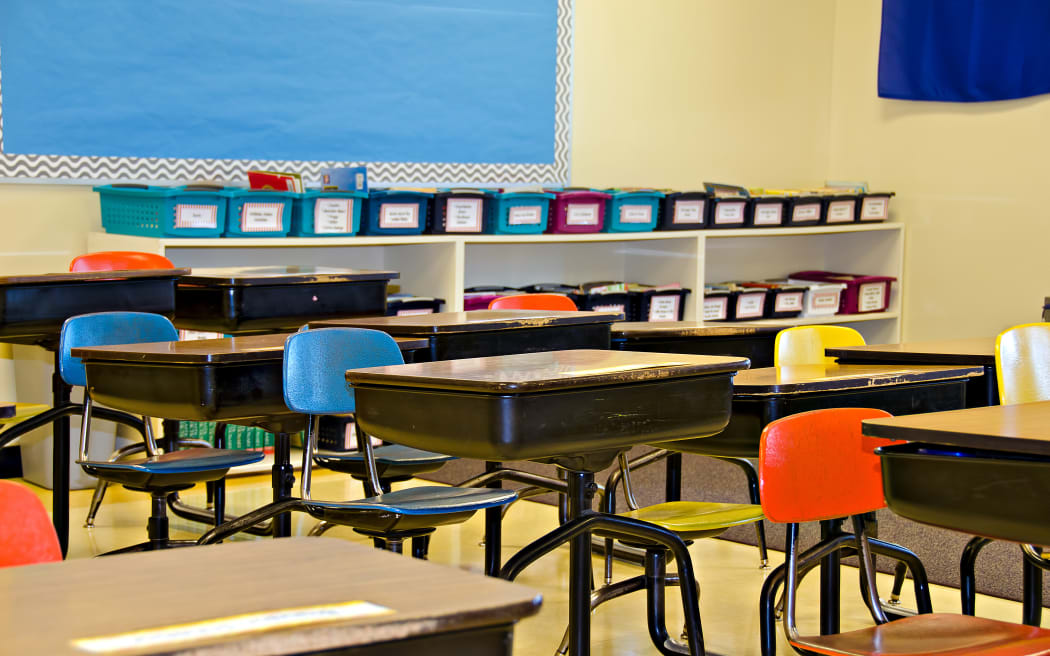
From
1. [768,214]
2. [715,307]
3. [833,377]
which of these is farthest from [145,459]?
[768,214]

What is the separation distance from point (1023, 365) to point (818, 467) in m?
0.95

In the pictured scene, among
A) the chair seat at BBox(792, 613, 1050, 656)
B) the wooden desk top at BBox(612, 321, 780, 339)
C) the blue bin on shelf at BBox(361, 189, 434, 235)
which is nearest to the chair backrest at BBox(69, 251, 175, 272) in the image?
the blue bin on shelf at BBox(361, 189, 434, 235)

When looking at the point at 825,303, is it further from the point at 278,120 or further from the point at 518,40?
the point at 278,120

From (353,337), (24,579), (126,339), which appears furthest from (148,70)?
(24,579)

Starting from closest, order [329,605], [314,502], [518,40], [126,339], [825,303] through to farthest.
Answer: [329,605], [314,502], [126,339], [518,40], [825,303]

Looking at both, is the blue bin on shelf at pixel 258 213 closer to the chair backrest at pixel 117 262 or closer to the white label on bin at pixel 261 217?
the white label on bin at pixel 261 217

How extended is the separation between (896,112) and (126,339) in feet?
14.9

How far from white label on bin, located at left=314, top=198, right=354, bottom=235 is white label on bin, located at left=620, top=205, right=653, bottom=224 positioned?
4.24 ft

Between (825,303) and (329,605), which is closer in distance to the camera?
(329,605)

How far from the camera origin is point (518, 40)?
541 centimetres

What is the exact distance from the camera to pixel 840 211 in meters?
6.00

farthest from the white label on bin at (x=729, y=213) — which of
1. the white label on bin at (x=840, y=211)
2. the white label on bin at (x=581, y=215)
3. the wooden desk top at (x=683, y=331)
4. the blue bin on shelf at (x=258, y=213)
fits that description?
the wooden desk top at (x=683, y=331)

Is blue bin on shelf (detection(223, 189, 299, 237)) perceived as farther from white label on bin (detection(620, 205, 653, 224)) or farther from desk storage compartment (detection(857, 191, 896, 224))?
desk storage compartment (detection(857, 191, 896, 224))

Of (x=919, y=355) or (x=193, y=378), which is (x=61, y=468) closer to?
(x=193, y=378)
